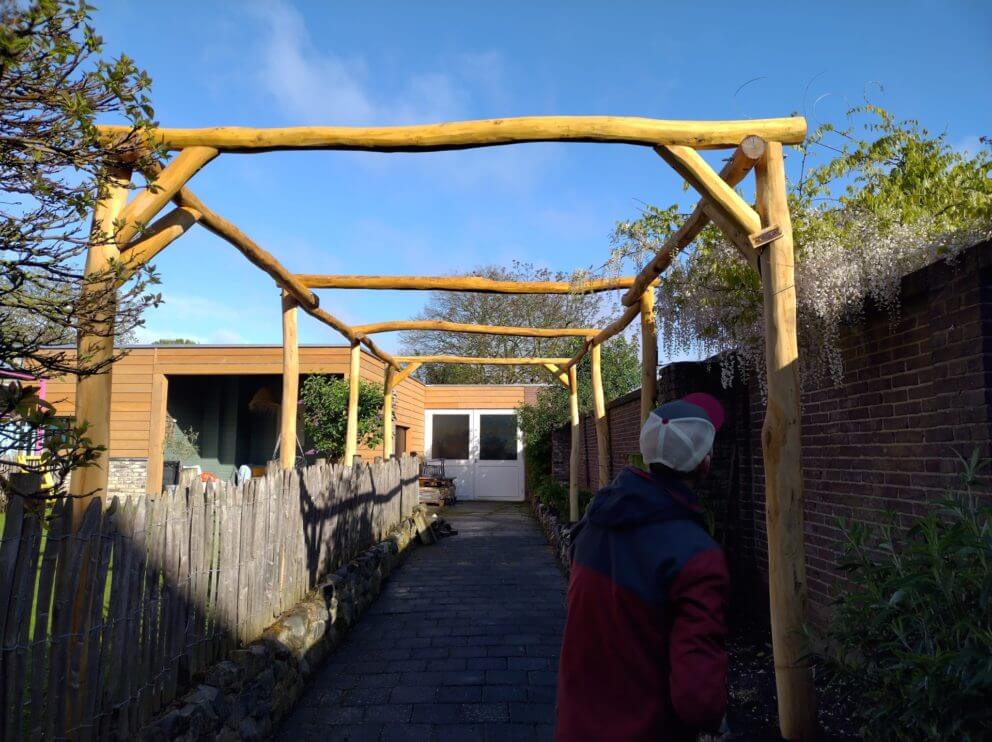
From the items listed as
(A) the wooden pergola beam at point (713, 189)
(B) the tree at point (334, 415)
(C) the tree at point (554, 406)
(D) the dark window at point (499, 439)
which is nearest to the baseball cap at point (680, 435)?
(A) the wooden pergola beam at point (713, 189)

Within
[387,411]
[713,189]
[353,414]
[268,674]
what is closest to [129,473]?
[387,411]

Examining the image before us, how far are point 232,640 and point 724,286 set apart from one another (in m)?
3.64

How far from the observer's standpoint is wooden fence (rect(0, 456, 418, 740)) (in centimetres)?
231

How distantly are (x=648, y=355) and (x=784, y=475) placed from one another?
277cm

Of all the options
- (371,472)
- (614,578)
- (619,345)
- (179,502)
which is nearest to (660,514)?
(614,578)

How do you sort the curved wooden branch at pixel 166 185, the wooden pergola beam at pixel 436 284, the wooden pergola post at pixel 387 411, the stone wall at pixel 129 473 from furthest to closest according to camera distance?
1. the stone wall at pixel 129 473
2. the wooden pergola post at pixel 387 411
3. the wooden pergola beam at pixel 436 284
4. the curved wooden branch at pixel 166 185

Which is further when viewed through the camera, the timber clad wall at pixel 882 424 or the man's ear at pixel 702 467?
the timber clad wall at pixel 882 424

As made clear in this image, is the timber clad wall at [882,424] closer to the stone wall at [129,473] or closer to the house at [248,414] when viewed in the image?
the house at [248,414]

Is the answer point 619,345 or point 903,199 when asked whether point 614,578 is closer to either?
point 903,199

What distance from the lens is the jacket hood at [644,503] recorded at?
180cm

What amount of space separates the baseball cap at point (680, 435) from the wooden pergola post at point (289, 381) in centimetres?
451

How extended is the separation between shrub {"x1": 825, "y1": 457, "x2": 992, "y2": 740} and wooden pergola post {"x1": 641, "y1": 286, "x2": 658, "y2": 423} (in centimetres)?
345

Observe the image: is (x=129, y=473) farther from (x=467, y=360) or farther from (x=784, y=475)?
(x=784, y=475)

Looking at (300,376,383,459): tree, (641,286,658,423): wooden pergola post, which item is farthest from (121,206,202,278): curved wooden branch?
(300,376,383,459): tree
